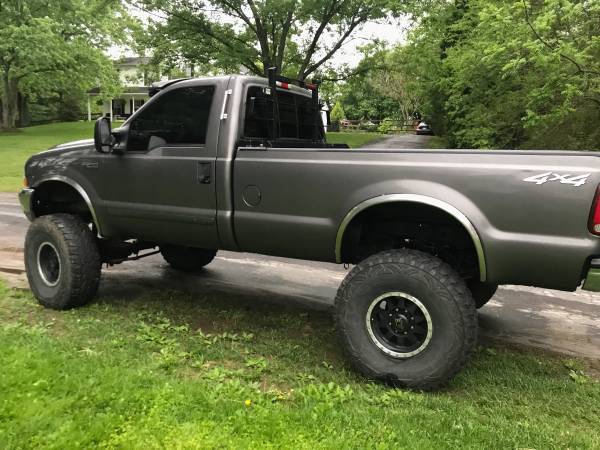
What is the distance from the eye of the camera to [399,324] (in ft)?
11.2

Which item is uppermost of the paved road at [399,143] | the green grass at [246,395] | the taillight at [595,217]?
the paved road at [399,143]

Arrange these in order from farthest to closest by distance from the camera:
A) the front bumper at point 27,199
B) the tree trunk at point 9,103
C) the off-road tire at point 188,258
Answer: the tree trunk at point 9,103
the off-road tire at point 188,258
the front bumper at point 27,199

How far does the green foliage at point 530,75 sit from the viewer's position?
8570 mm

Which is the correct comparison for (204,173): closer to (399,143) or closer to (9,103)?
(399,143)

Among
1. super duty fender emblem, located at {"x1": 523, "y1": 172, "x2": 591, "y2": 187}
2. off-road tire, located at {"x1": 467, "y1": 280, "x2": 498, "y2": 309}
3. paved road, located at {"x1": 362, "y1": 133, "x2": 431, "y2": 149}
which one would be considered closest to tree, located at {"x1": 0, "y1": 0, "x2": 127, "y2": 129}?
paved road, located at {"x1": 362, "y1": 133, "x2": 431, "y2": 149}

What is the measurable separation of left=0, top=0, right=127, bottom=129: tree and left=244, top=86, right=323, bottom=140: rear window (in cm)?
Result: 2617

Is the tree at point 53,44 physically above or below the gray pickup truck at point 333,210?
above

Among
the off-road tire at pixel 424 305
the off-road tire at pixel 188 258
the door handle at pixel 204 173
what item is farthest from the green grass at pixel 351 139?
the off-road tire at pixel 424 305

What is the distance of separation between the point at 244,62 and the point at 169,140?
18.3 meters

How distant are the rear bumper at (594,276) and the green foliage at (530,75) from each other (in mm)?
6103

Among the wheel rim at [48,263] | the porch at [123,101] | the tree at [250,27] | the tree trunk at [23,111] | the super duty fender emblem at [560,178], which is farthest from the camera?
the porch at [123,101]

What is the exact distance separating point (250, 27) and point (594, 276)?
2103 centimetres

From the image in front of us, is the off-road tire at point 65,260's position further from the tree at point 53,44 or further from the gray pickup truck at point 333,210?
the tree at point 53,44

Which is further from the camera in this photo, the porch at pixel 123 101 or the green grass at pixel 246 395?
the porch at pixel 123 101
